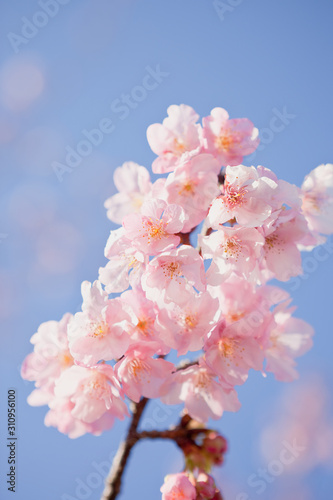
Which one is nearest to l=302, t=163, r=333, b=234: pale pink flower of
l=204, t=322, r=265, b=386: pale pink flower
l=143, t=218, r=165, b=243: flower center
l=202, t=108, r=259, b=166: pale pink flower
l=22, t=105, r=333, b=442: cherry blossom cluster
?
l=22, t=105, r=333, b=442: cherry blossom cluster

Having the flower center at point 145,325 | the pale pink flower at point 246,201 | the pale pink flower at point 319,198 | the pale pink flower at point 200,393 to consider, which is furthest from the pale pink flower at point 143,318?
the pale pink flower at point 319,198

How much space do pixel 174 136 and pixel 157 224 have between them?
0.49 meters

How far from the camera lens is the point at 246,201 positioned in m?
1.27

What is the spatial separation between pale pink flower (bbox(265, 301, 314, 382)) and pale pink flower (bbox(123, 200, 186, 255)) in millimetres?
533

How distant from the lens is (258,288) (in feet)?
4.99

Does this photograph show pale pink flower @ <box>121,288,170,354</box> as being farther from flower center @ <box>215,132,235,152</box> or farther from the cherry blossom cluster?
flower center @ <box>215,132,235,152</box>

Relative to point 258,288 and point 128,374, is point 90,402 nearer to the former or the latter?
point 128,374

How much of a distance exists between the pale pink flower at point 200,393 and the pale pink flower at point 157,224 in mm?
411

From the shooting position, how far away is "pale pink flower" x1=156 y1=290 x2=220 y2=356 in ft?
4.24

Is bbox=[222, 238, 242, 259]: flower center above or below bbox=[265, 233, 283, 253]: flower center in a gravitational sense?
below

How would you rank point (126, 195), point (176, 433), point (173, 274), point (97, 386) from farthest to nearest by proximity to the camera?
point (126, 195) < point (176, 433) < point (97, 386) < point (173, 274)

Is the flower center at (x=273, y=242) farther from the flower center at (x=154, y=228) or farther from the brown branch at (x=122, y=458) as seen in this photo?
the brown branch at (x=122, y=458)

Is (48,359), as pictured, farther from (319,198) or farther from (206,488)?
(319,198)

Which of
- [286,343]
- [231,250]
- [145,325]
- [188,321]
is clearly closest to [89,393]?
[145,325]
